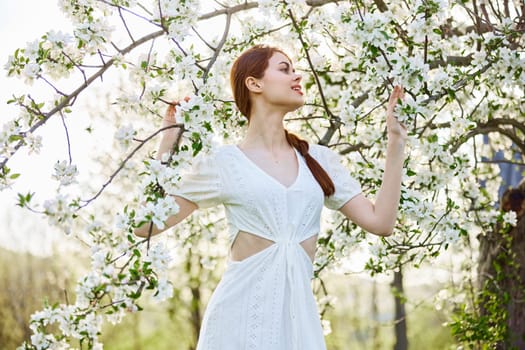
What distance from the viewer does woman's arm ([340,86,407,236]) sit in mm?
2139

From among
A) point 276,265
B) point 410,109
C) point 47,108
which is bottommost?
point 276,265

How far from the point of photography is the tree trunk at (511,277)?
4.17m

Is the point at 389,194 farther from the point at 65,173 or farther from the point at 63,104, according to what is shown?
the point at 63,104

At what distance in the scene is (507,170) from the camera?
583 cm

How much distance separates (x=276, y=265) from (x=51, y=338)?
622mm

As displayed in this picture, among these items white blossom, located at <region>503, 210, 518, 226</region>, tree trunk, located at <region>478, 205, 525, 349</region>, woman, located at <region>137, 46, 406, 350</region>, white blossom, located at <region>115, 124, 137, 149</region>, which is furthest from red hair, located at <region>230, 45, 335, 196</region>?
tree trunk, located at <region>478, 205, 525, 349</region>

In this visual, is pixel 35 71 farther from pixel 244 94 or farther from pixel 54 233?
pixel 54 233

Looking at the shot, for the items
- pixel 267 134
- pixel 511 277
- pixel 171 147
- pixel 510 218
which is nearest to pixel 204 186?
pixel 171 147

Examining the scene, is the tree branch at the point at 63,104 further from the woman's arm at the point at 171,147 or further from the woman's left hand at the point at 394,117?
the woman's left hand at the point at 394,117

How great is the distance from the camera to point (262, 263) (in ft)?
7.00

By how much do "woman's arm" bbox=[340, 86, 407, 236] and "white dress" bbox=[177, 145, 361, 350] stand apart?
0.14 metres

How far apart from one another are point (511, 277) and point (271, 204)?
8.22 ft

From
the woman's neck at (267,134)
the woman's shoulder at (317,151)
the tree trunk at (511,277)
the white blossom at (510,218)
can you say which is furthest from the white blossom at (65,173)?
the tree trunk at (511,277)

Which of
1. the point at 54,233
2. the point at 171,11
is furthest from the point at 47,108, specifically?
the point at 54,233
